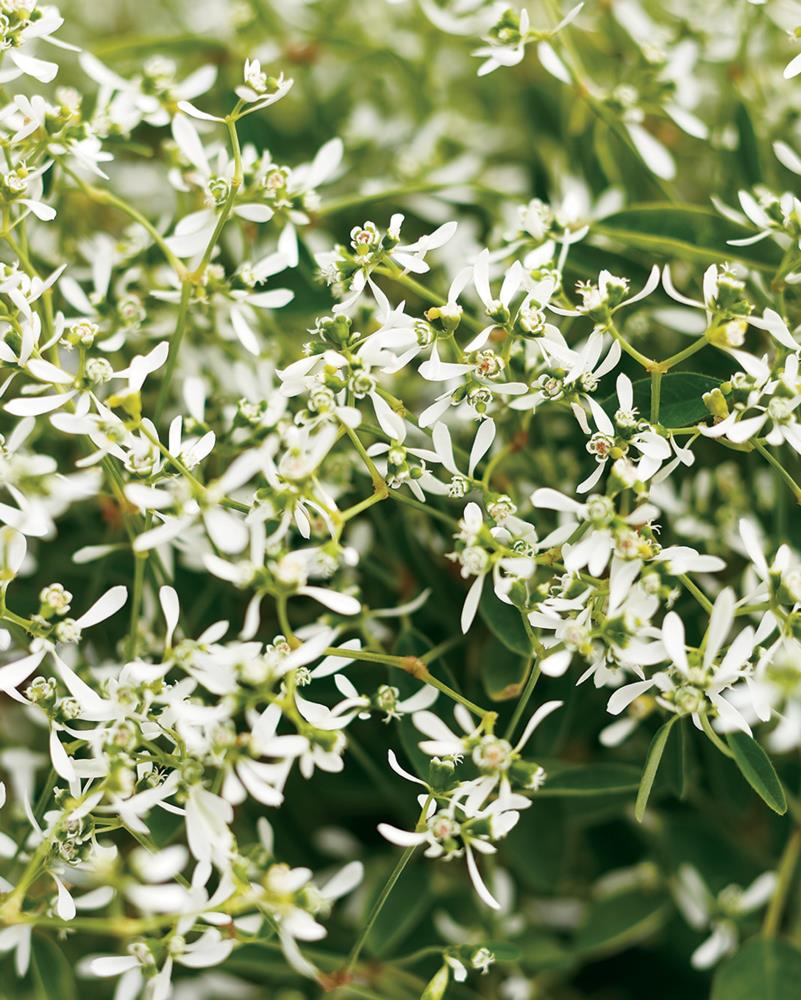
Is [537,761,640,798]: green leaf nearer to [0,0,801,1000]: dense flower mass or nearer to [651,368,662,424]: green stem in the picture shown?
[0,0,801,1000]: dense flower mass

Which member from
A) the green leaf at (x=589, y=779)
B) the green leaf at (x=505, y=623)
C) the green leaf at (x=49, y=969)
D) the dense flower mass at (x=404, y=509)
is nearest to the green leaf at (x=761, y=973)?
the dense flower mass at (x=404, y=509)

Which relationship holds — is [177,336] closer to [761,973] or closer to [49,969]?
[49,969]

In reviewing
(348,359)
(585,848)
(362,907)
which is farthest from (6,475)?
(585,848)

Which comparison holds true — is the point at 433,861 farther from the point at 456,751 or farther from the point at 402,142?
the point at 402,142

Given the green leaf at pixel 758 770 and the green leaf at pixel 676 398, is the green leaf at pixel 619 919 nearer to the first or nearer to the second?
the green leaf at pixel 758 770

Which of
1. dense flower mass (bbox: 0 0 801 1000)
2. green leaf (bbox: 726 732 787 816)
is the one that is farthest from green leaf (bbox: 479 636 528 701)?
green leaf (bbox: 726 732 787 816)

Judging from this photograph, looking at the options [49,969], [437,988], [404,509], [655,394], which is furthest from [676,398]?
[49,969]
